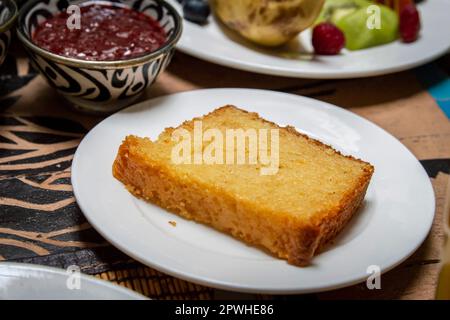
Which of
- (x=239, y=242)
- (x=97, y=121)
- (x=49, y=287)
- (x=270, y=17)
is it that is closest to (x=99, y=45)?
(x=97, y=121)

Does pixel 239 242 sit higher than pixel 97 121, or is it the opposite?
pixel 239 242

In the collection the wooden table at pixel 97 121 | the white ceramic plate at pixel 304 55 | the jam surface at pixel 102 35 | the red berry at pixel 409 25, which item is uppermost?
the jam surface at pixel 102 35

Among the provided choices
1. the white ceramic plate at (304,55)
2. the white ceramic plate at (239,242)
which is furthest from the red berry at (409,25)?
the white ceramic plate at (239,242)

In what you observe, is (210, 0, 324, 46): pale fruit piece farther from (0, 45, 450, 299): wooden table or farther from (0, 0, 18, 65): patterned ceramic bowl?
(0, 0, 18, 65): patterned ceramic bowl

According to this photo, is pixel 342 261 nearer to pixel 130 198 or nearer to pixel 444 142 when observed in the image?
pixel 130 198

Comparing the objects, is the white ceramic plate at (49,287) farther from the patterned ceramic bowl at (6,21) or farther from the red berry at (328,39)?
the red berry at (328,39)

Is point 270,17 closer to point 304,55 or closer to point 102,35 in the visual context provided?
point 304,55

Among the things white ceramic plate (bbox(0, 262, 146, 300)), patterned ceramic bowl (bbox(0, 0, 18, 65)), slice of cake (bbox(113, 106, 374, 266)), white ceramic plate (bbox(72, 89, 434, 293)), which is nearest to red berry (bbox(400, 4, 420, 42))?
white ceramic plate (bbox(72, 89, 434, 293))
